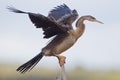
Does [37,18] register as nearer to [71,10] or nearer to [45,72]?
[71,10]

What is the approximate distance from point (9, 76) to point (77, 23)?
6049 millimetres

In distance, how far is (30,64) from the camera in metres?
7.13

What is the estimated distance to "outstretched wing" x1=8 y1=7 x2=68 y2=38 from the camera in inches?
264

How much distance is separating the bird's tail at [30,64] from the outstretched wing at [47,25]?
22cm

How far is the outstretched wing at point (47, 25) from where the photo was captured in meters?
6.71

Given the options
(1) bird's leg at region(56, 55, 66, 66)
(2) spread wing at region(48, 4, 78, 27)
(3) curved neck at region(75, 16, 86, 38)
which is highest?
(2) spread wing at region(48, 4, 78, 27)

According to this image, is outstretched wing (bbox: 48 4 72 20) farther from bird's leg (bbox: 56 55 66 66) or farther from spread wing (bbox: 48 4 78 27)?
bird's leg (bbox: 56 55 66 66)

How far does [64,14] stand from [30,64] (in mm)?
1009

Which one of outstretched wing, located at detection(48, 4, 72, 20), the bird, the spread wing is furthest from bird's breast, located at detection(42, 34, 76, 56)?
outstretched wing, located at detection(48, 4, 72, 20)

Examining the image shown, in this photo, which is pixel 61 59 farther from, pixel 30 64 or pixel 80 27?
pixel 30 64

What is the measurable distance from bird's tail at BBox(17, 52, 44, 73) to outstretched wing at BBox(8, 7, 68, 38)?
0.22 metres

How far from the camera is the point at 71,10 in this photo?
823 centimetres

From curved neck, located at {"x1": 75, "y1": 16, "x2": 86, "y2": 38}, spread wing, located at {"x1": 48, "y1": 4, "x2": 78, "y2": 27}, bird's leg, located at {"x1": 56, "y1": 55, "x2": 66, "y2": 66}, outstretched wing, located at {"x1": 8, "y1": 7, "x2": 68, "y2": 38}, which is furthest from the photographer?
spread wing, located at {"x1": 48, "y1": 4, "x2": 78, "y2": 27}

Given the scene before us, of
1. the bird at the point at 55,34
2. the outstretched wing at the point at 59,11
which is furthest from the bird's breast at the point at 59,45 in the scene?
the outstretched wing at the point at 59,11
